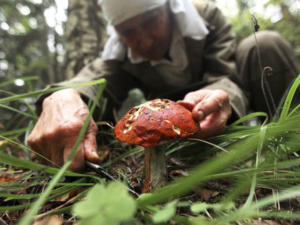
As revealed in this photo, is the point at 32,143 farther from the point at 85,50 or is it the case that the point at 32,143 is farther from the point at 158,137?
the point at 85,50

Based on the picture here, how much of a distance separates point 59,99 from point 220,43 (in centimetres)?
175

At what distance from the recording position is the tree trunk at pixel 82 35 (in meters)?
2.76

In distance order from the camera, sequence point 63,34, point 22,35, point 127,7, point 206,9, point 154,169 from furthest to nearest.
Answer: point 22,35 < point 63,34 < point 206,9 < point 127,7 < point 154,169

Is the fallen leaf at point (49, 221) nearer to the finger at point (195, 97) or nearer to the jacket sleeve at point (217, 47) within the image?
the finger at point (195, 97)

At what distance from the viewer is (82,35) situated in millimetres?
2797

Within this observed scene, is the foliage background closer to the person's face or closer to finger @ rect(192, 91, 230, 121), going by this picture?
finger @ rect(192, 91, 230, 121)

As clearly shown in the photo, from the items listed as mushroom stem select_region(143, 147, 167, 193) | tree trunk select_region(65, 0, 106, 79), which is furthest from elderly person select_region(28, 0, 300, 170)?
tree trunk select_region(65, 0, 106, 79)

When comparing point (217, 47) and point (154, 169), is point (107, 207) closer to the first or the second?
point (154, 169)

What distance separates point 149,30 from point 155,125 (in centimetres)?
129

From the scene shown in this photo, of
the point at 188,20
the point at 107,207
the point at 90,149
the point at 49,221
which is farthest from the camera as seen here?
the point at 188,20

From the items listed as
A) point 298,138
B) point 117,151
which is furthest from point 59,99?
point 298,138

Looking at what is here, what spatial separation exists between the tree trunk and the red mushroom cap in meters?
2.17

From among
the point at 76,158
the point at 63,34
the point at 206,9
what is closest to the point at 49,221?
the point at 76,158

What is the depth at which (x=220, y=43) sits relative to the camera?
2145mm
